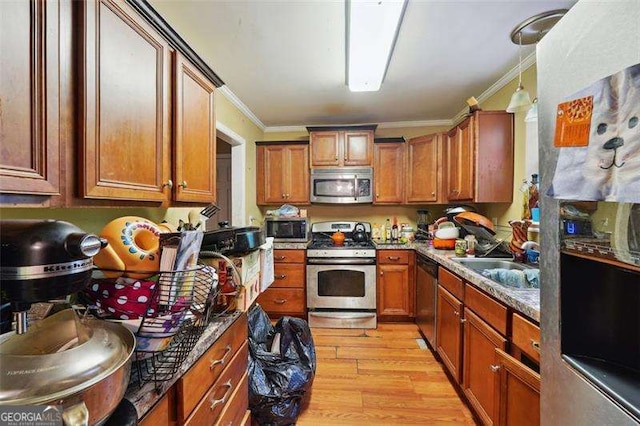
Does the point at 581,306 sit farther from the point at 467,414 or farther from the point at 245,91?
the point at 245,91

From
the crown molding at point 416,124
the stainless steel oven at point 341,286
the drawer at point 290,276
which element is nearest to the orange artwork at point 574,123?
the stainless steel oven at point 341,286

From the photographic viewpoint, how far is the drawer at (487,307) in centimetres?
127

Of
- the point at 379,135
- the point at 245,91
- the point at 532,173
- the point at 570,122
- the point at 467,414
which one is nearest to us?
the point at 570,122

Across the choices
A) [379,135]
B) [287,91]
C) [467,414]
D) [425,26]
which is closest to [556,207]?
[425,26]

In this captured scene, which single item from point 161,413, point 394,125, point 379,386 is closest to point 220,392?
point 161,413

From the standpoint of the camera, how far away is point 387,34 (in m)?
1.55

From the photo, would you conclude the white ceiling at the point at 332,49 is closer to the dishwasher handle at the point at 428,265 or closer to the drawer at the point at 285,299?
the dishwasher handle at the point at 428,265

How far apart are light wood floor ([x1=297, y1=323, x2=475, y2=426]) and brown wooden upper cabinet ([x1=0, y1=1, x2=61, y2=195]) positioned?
1.74m

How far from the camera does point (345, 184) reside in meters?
3.29

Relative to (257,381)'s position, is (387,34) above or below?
above

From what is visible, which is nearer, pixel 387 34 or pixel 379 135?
pixel 387 34

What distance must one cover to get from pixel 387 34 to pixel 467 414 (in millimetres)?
2335

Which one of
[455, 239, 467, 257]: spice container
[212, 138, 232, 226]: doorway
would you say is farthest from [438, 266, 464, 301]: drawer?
[212, 138, 232, 226]: doorway

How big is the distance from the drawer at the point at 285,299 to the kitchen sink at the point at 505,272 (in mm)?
1670
